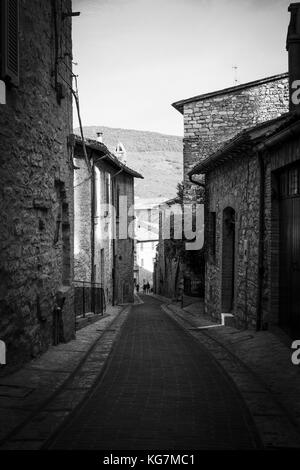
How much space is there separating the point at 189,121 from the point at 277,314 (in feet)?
43.7

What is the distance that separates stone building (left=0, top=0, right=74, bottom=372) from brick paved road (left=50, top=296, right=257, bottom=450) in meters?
1.39

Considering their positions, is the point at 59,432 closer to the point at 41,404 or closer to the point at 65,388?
the point at 41,404

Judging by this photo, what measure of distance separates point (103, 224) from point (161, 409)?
17.2 m

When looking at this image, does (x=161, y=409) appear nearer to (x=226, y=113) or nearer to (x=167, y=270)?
(x=226, y=113)

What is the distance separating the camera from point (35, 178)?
8703mm

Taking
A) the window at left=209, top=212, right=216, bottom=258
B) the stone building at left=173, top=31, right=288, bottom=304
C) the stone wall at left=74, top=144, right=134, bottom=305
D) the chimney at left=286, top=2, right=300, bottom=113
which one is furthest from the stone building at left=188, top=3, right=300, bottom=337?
the stone building at left=173, top=31, right=288, bottom=304

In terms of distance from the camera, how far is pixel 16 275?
308 inches

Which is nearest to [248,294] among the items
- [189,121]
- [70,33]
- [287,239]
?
[287,239]

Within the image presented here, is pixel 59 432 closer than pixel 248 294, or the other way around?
pixel 59 432

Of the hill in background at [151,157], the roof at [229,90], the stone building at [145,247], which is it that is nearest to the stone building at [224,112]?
the roof at [229,90]

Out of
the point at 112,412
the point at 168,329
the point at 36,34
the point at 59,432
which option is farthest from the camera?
the point at 168,329

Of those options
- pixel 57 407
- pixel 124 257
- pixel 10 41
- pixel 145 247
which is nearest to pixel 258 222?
pixel 10 41

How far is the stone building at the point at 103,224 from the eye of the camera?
794 inches

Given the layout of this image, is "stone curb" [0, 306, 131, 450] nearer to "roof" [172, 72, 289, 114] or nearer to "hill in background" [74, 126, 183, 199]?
"roof" [172, 72, 289, 114]
